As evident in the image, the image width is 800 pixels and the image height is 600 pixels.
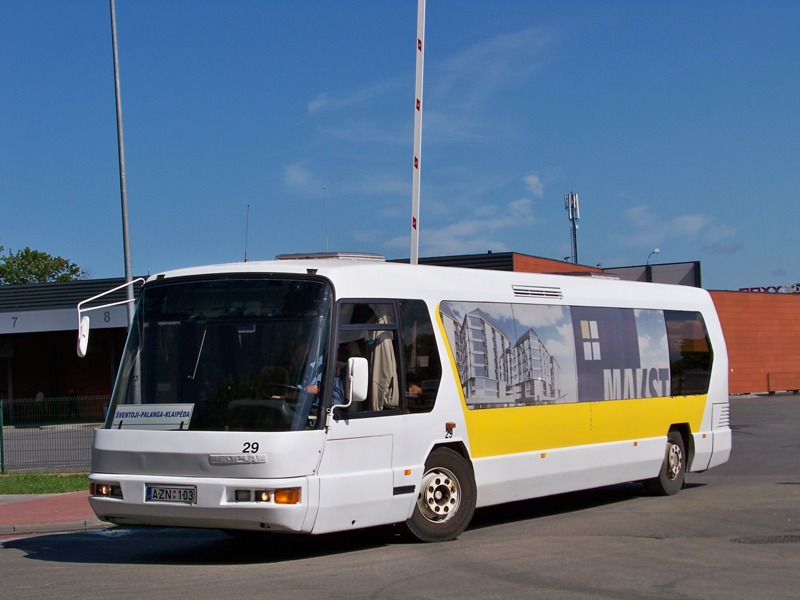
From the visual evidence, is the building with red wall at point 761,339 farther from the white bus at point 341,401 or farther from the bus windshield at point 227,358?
the bus windshield at point 227,358

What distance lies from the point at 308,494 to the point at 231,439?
81 centimetres

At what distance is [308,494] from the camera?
29.6 ft

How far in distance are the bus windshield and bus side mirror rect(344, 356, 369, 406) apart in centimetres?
26

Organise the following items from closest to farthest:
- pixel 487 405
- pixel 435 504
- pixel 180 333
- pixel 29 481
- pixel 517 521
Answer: pixel 180 333, pixel 435 504, pixel 487 405, pixel 517 521, pixel 29 481

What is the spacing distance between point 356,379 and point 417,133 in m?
7.75

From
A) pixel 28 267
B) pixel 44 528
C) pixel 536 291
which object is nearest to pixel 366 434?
pixel 536 291

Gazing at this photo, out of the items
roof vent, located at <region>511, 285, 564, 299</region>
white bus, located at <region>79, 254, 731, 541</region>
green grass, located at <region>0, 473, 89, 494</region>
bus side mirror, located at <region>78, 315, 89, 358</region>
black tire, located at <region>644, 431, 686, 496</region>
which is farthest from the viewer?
green grass, located at <region>0, 473, 89, 494</region>

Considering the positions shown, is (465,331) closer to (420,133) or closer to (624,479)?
(624,479)

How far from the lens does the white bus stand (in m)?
9.10

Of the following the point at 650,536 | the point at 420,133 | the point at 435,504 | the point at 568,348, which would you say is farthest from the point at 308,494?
the point at 420,133

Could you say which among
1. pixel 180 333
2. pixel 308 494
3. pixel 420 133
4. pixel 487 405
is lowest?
pixel 308 494

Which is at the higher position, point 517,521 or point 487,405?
point 487,405

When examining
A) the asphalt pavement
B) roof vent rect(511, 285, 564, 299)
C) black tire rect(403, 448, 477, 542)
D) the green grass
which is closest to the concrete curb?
the asphalt pavement

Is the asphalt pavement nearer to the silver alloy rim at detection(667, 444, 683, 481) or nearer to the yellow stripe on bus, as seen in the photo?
the yellow stripe on bus
